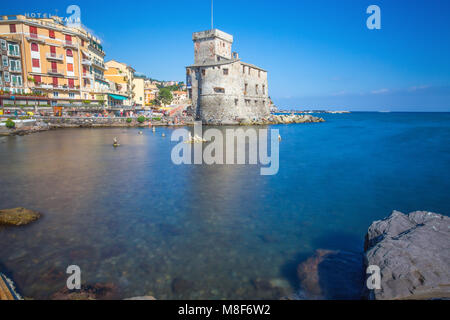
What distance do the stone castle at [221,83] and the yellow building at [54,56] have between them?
18.6m

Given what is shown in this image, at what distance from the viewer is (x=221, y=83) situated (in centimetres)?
4634

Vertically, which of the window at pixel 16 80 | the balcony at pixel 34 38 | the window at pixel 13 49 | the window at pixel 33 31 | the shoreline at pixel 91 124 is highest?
the window at pixel 33 31

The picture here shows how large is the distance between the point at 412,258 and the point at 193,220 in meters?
6.04

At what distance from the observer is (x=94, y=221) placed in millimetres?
8383

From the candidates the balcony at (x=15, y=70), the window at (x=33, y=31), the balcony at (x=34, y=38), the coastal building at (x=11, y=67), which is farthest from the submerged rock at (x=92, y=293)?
the window at (x=33, y=31)

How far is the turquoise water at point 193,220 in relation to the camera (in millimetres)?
5680

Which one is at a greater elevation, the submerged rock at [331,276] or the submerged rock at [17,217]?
the submerged rock at [17,217]

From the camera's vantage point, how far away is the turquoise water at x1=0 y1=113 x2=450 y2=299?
568cm

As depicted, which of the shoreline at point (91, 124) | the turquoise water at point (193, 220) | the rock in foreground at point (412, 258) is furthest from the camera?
the shoreline at point (91, 124)

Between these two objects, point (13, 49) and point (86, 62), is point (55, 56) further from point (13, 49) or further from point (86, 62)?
point (13, 49)

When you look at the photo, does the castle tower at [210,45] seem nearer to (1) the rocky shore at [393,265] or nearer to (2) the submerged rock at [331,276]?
(2) the submerged rock at [331,276]

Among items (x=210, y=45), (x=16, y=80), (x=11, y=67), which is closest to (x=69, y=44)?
(x=11, y=67)
